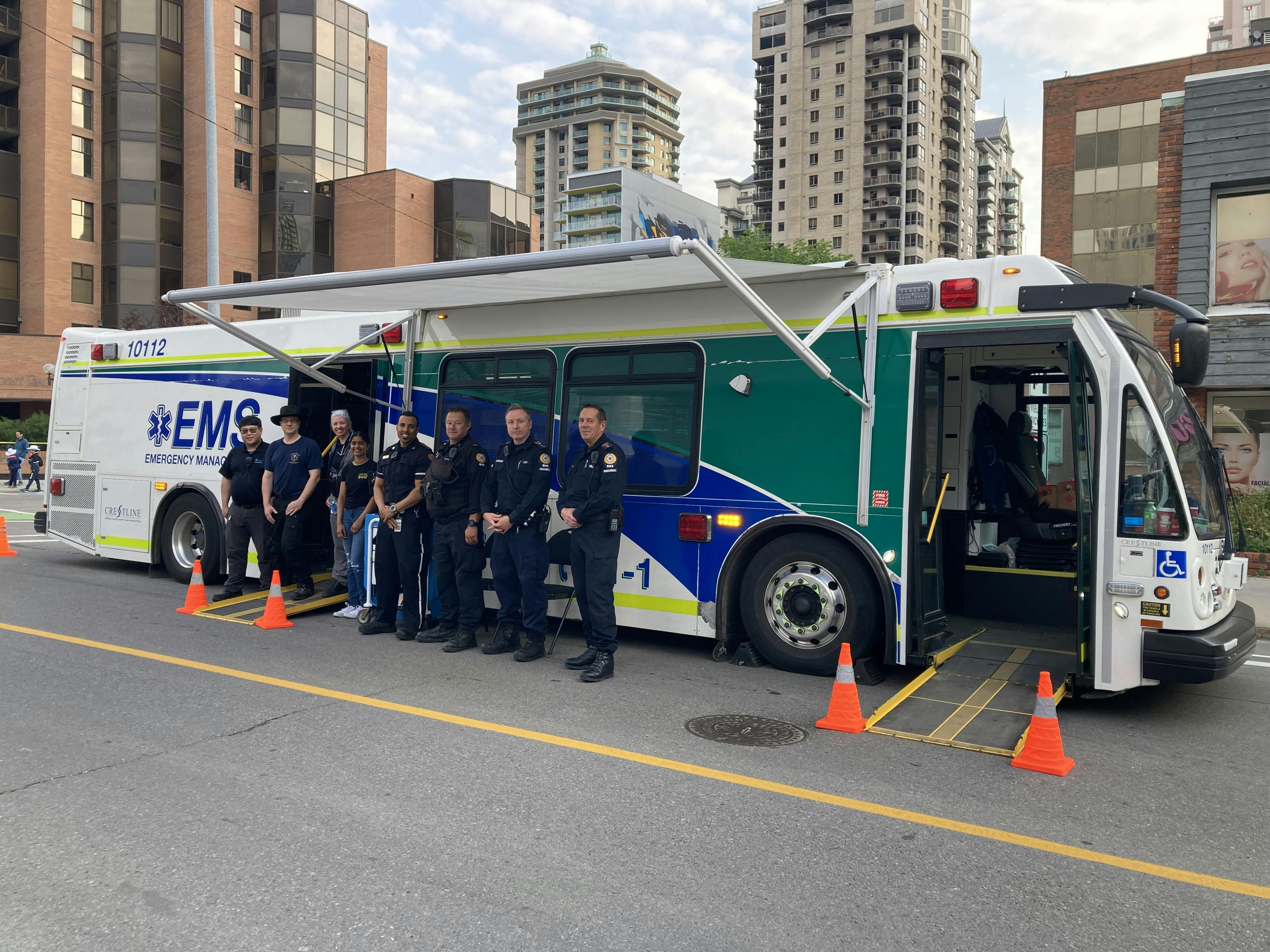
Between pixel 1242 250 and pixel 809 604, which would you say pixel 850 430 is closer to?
pixel 809 604

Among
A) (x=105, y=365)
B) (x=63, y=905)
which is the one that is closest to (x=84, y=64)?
(x=105, y=365)

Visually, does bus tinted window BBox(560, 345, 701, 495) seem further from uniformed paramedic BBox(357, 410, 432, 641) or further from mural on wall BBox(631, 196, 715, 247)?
mural on wall BBox(631, 196, 715, 247)

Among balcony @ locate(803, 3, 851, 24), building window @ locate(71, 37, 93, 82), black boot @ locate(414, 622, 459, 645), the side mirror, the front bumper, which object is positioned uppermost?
balcony @ locate(803, 3, 851, 24)

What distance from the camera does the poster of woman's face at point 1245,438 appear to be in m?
15.4

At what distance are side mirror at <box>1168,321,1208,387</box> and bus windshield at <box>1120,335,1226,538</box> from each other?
21 centimetres

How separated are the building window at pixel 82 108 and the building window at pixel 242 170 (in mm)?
6854

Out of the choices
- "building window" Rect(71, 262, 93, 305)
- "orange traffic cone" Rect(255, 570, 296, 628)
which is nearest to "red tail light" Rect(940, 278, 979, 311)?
"orange traffic cone" Rect(255, 570, 296, 628)

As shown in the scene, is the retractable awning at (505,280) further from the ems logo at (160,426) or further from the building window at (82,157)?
the building window at (82,157)

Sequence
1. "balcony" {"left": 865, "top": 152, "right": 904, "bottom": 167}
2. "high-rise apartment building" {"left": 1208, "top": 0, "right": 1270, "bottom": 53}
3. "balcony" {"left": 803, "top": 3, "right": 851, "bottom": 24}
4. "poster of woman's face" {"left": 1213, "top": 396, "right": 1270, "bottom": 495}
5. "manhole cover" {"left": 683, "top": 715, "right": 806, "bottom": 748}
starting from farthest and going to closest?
"high-rise apartment building" {"left": 1208, "top": 0, "right": 1270, "bottom": 53}, "balcony" {"left": 803, "top": 3, "right": 851, "bottom": 24}, "balcony" {"left": 865, "top": 152, "right": 904, "bottom": 167}, "poster of woman's face" {"left": 1213, "top": 396, "right": 1270, "bottom": 495}, "manhole cover" {"left": 683, "top": 715, "right": 806, "bottom": 748}

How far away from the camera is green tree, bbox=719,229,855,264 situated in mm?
55000

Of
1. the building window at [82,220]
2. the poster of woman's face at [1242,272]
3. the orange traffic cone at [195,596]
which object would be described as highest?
the building window at [82,220]

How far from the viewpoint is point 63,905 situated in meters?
3.51

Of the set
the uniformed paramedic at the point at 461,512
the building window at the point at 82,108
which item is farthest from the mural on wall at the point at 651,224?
the uniformed paramedic at the point at 461,512

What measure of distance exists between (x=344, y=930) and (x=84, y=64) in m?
55.1
